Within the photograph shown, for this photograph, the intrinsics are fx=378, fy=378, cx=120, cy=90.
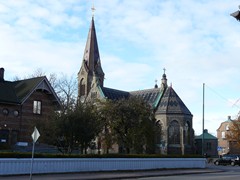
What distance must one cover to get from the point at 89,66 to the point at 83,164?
6431cm

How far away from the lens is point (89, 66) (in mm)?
89562

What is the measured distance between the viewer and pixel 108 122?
4066cm

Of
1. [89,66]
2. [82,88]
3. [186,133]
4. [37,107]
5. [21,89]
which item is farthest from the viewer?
[82,88]

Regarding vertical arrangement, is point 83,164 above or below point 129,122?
below

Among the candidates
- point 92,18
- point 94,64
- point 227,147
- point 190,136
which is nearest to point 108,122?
point 190,136

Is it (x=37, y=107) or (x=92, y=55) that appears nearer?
(x=37, y=107)

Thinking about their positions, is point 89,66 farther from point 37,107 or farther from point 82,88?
point 37,107

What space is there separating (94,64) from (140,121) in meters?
51.1

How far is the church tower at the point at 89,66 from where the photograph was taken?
8900 centimetres

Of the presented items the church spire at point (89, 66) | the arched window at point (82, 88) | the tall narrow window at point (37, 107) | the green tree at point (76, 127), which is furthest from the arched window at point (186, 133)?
the green tree at point (76, 127)

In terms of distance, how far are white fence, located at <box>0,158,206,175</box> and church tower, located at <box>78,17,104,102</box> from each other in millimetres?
55808

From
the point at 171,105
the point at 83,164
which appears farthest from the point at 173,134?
the point at 83,164

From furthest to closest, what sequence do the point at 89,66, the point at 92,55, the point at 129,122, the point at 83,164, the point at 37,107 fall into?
the point at 92,55
the point at 89,66
the point at 129,122
the point at 37,107
the point at 83,164

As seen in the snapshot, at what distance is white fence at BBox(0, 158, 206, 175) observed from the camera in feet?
73.8
